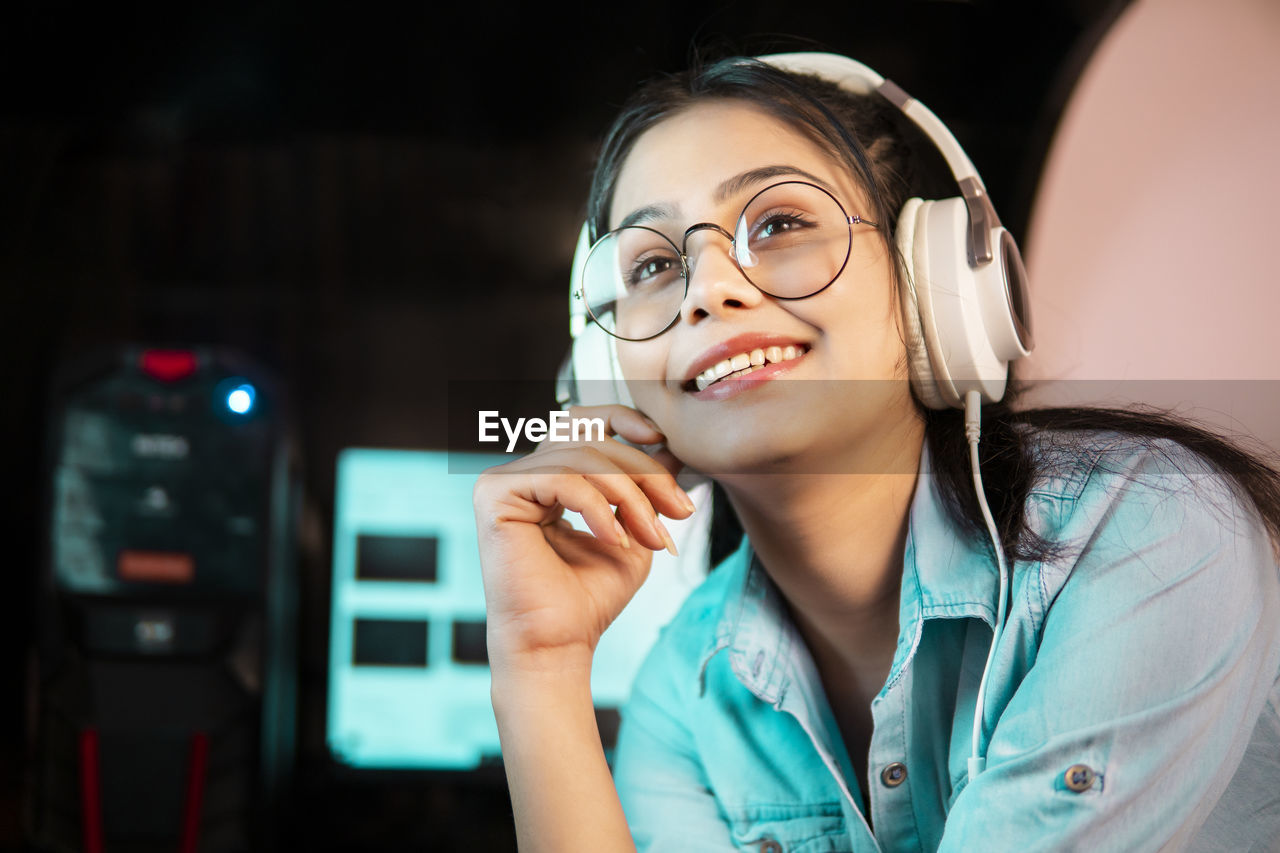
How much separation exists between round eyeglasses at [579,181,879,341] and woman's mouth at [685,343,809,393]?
0.05m

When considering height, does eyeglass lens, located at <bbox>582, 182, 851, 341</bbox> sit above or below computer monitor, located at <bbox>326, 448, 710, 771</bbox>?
above

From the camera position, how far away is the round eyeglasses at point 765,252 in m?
0.79

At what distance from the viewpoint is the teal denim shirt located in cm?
65

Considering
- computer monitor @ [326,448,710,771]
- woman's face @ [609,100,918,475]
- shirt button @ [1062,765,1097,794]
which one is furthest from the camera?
computer monitor @ [326,448,710,771]

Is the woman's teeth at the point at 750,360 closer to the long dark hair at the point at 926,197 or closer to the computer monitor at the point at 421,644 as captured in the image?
the long dark hair at the point at 926,197

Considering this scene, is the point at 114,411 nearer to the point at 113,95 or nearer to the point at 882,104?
the point at 113,95

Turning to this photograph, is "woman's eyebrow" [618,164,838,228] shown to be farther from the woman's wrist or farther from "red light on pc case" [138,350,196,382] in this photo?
"red light on pc case" [138,350,196,382]

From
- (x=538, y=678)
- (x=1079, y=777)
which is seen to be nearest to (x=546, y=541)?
(x=538, y=678)

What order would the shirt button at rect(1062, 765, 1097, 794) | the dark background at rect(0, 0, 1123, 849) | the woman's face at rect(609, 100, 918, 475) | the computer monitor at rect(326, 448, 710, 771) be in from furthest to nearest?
the computer monitor at rect(326, 448, 710, 771) < the dark background at rect(0, 0, 1123, 849) < the woman's face at rect(609, 100, 918, 475) < the shirt button at rect(1062, 765, 1097, 794)

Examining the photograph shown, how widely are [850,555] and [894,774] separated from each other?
0.63ft

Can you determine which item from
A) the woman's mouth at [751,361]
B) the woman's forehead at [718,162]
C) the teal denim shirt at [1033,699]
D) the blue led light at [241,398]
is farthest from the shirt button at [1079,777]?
the blue led light at [241,398]

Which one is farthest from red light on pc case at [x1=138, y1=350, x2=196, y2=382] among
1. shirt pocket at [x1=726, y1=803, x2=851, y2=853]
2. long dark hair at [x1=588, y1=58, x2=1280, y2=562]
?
shirt pocket at [x1=726, y1=803, x2=851, y2=853]

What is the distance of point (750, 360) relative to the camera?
0.79m

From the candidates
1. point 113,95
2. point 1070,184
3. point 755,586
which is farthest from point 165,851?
point 1070,184
